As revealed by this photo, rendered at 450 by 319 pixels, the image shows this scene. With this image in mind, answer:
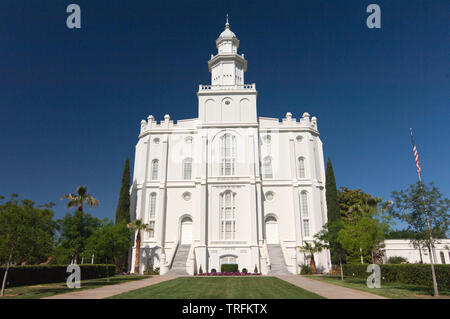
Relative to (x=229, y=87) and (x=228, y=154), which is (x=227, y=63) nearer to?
(x=229, y=87)

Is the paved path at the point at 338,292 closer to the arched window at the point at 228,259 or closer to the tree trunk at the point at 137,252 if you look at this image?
the arched window at the point at 228,259

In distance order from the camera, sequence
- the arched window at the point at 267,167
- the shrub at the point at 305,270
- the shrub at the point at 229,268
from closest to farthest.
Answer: the shrub at the point at 305,270, the shrub at the point at 229,268, the arched window at the point at 267,167

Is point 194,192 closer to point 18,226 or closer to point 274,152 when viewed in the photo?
point 274,152

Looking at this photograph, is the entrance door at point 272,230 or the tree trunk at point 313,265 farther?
the entrance door at point 272,230

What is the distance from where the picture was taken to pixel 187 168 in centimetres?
3766

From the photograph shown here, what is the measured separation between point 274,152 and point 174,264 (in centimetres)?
1741

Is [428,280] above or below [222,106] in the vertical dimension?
below

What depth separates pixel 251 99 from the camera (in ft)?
125

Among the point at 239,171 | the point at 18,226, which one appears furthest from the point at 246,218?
the point at 18,226

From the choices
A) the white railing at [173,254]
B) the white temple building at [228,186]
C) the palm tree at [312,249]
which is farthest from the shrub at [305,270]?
the white railing at [173,254]

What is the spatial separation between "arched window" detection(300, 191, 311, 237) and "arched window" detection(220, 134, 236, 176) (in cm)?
Result: 869

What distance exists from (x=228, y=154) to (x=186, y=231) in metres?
10.2

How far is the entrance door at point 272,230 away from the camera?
35.2 meters

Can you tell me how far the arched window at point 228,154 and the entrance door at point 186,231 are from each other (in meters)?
6.95
